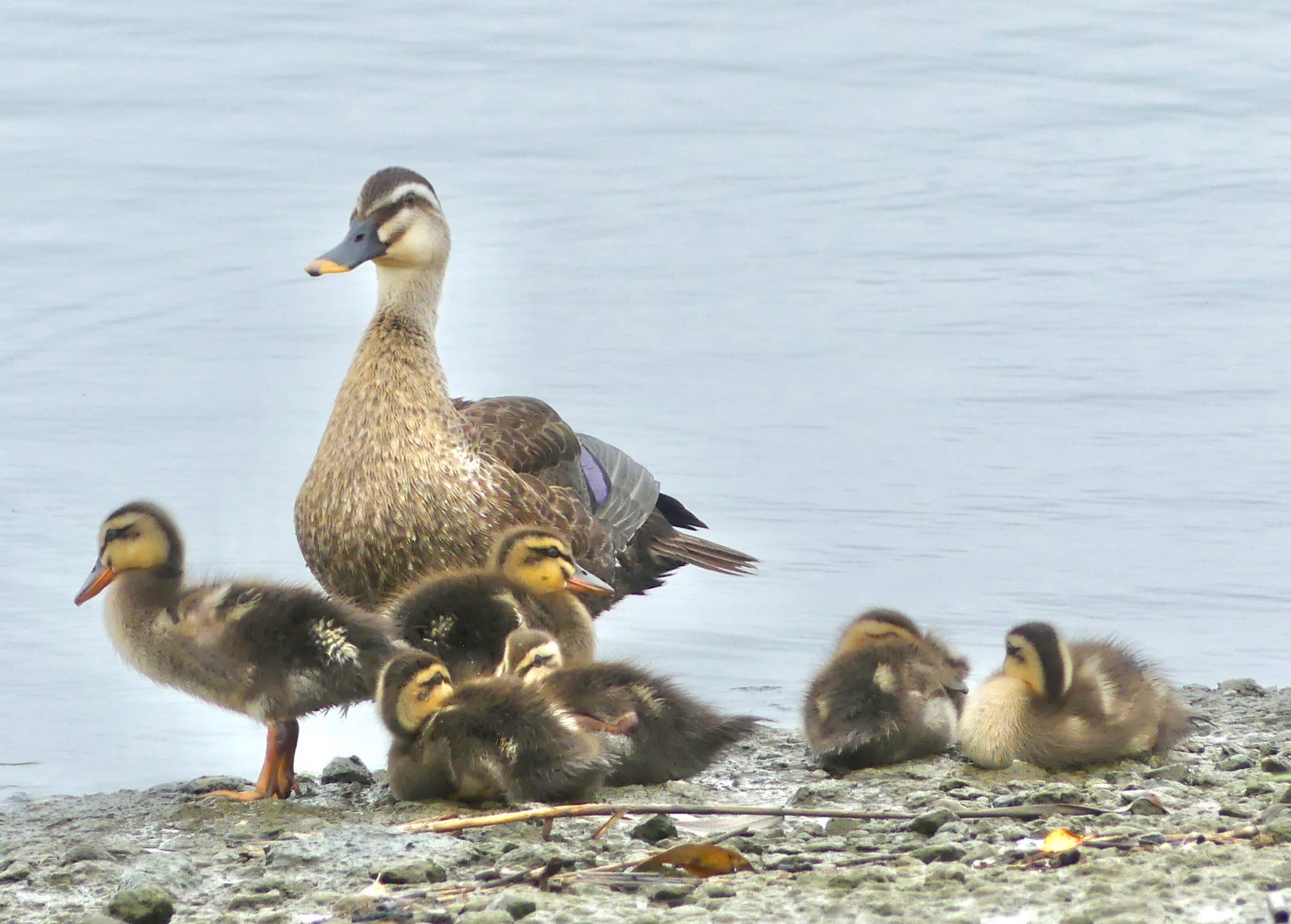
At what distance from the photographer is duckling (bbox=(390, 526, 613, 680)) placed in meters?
6.27

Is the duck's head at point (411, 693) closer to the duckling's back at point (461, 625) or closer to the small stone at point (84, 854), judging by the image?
the duckling's back at point (461, 625)

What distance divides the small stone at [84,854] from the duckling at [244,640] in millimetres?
667

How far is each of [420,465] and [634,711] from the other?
1903 millimetres

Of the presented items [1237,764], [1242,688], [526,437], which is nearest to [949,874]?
[1237,764]

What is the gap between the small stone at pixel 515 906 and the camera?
4.29m

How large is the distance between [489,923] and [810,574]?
4338mm

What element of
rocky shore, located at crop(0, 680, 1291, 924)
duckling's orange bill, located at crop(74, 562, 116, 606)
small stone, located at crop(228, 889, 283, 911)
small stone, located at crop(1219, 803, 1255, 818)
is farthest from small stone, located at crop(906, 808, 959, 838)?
duckling's orange bill, located at crop(74, 562, 116, 606)

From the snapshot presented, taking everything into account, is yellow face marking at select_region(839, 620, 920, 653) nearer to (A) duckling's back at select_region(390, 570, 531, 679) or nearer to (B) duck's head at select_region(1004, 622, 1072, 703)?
(B) duck's head at select_region(1004, 622, 1072, 703)

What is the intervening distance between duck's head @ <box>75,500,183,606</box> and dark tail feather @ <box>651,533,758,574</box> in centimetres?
288

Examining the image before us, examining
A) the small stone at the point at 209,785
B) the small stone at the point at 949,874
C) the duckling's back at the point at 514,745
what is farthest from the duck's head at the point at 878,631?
the small stone at the point at 949,874

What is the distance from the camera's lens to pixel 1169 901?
13.4 ft

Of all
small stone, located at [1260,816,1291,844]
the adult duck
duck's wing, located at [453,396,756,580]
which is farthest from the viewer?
duck's wing, located at [453,396,756,580]

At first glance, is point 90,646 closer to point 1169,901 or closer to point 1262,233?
point 1169,901

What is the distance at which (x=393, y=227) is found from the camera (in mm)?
7992
